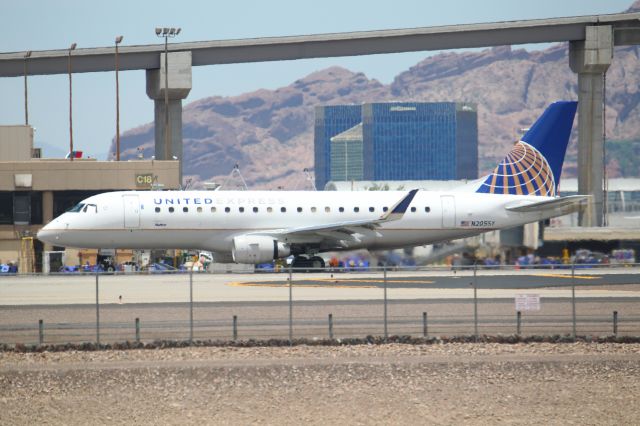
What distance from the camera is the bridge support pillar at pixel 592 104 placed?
78.0 metres

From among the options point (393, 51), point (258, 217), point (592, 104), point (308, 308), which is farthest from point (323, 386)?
point (393, 51)

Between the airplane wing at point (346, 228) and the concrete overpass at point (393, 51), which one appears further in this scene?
the concrete overpass at point (393, 51)

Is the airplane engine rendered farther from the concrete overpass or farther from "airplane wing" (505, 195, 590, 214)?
the concrete overpass

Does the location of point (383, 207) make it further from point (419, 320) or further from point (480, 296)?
point (419, 320)

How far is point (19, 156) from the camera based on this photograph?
8062cm

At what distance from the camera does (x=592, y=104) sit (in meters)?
79.8

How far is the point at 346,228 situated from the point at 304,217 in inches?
119

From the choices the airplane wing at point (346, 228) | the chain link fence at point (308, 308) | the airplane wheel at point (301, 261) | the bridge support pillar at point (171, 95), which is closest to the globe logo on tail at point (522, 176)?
the airplane wing at point (346, 228)

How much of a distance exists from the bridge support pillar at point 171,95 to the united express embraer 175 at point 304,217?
2736 centimetres

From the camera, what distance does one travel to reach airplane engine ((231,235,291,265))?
53281mm

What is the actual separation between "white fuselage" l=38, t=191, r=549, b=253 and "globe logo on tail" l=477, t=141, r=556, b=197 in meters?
0.92

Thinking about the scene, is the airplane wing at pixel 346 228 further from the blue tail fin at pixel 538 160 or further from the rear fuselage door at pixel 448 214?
the blue tail fin at pixel 538 160

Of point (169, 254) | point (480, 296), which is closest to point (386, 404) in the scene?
point (480, 296)

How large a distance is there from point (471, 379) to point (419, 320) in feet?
17.9
